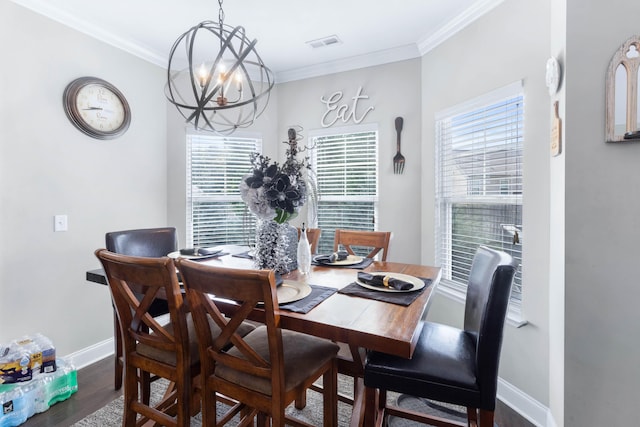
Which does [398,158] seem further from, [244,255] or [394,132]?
[244,255]

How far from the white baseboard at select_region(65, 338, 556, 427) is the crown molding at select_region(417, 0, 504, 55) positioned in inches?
102

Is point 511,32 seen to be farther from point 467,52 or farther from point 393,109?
point 393,109

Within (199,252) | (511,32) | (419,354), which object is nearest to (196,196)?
(199,252)

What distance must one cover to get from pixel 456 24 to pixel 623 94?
1.55 m

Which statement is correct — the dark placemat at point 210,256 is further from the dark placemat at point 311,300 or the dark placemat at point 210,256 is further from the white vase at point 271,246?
the dark placemat at point 311,300

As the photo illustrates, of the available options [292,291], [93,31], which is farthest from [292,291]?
[93,31]

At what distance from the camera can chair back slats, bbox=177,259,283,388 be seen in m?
1.09

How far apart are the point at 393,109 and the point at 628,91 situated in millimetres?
1946

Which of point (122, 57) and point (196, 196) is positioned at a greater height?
point (122, 57)

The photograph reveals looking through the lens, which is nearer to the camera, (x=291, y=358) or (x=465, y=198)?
(x=291, y=358)

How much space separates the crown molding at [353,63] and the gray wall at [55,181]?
148 cm

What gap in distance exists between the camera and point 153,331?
1.45m

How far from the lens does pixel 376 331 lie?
1.09 metres

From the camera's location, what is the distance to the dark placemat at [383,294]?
138cm
